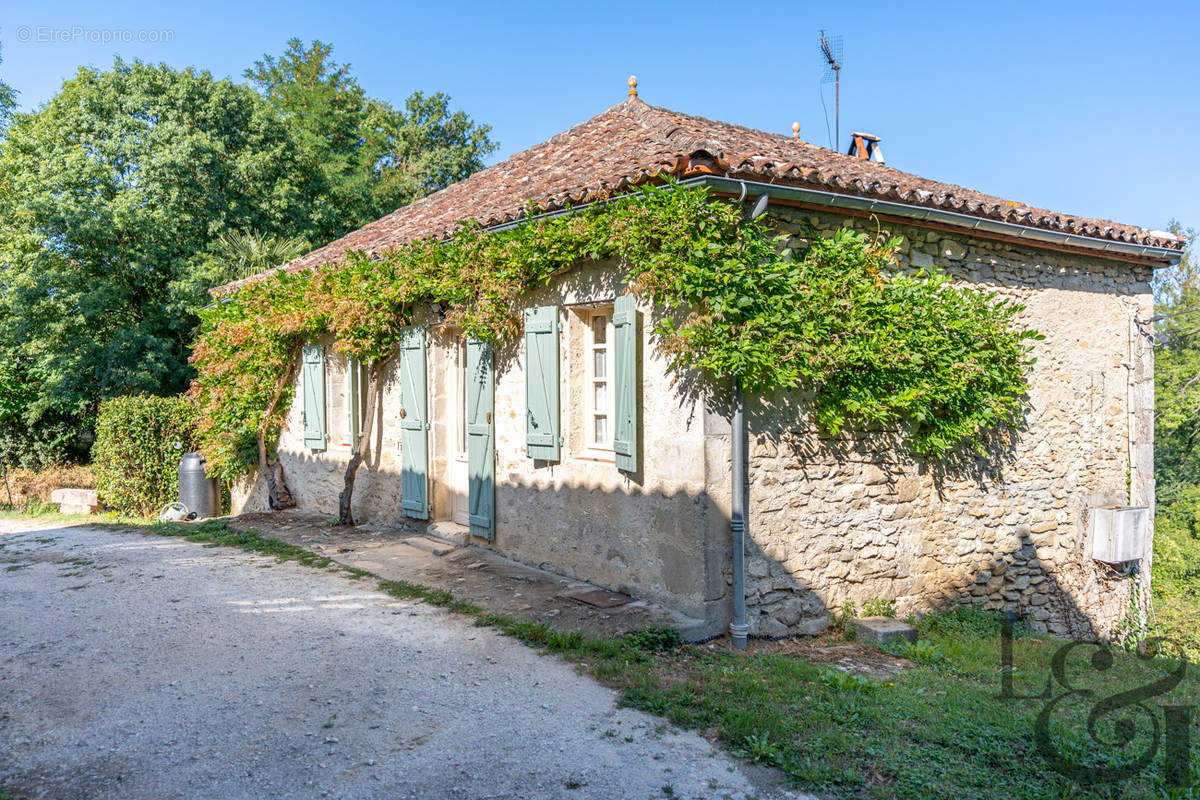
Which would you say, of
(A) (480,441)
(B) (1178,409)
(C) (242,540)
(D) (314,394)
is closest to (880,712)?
(A) (480,441)

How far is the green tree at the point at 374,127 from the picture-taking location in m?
22.1

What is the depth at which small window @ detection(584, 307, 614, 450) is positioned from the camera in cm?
664

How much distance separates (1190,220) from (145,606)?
34.1 meters

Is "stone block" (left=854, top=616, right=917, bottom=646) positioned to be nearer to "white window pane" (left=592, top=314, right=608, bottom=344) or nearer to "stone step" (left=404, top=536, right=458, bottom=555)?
"white window pane" (left=592, top=314, right=608, bottom=344)

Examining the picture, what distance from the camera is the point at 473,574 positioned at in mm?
6973

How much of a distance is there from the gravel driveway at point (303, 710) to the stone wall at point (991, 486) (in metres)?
2.25

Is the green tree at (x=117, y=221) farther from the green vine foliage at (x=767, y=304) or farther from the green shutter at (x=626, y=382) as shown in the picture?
the green shutter at (x=626, y=382)

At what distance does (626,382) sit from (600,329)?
0.95 metres

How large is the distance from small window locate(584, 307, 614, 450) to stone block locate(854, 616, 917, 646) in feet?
8.19

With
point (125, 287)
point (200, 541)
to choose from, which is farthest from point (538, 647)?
point (125, 287)

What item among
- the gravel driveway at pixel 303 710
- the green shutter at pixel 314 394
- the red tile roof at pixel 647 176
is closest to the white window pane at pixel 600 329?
the red tile roof at pixel 647 176

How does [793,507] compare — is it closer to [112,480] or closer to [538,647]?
[538,647]

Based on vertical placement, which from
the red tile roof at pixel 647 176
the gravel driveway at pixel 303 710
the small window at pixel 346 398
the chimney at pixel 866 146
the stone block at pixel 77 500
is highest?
the chimney at pixel 866 146

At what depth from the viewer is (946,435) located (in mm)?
6523
